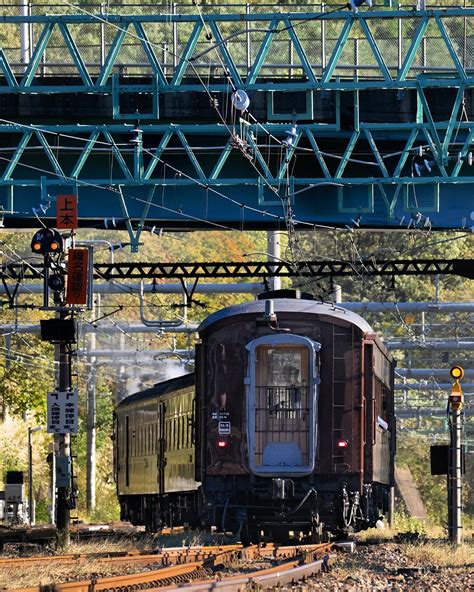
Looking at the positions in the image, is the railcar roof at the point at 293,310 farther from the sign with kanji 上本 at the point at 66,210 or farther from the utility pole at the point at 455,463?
the sign with kanji 上本 at the point at 66,210

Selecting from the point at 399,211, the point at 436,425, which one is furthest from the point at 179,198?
the point at 436,425

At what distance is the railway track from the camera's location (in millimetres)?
14680

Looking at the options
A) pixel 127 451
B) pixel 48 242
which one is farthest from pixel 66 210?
pixel 127 451

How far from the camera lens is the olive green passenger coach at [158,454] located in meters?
24.3

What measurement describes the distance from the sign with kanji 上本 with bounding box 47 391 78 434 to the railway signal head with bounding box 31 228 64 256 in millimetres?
2366

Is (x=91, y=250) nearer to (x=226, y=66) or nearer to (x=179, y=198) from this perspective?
(x=179, y=198)

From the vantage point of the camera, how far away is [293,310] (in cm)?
2158

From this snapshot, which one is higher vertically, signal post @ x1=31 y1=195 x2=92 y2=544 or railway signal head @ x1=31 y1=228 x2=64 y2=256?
railway signal head @ x1=31 y1=228 x2=64 y2=256

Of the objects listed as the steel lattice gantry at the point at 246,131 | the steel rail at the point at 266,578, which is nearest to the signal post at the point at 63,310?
the steel lattice gantry at the point at 246,131

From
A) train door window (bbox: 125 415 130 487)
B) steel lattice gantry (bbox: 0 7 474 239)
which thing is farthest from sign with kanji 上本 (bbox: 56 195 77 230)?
train door window (bbox: 125 415 130 487)

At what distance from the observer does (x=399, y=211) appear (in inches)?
1077

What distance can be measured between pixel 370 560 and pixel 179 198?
9.32 metres

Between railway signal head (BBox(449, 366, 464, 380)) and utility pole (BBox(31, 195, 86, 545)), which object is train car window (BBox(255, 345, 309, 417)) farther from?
utility pole (BBox(31, 195, 86, 545))

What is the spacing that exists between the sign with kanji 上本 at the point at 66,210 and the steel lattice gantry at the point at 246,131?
1.04 ft
